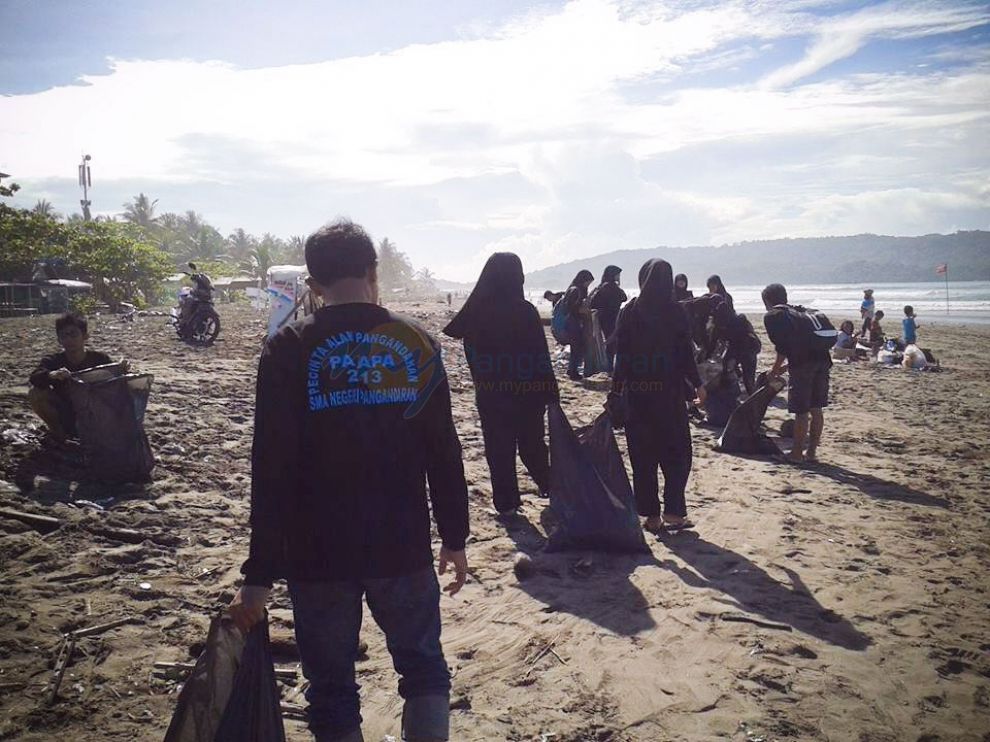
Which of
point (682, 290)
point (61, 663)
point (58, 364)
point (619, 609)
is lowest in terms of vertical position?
point (619, 609)

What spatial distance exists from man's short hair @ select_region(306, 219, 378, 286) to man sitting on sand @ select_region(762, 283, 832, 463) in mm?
5087

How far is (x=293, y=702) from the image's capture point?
2859 millimetres

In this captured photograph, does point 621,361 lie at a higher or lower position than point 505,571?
higher

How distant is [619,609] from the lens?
3686 millimetres

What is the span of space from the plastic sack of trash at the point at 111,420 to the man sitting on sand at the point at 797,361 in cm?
554

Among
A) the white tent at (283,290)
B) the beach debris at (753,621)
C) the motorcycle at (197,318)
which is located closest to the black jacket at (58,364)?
the beach debris at (753,621)

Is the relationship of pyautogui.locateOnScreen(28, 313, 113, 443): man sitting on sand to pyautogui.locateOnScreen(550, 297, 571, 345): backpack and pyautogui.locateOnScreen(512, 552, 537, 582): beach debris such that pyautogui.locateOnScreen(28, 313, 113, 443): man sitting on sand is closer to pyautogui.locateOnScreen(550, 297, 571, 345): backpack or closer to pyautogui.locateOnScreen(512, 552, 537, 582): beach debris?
pyautogui.locateOnScreen(512, 552, 537, 582): beach debris

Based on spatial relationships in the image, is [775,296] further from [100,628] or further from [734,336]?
[100,628]

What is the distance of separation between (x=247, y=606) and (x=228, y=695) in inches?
12.4

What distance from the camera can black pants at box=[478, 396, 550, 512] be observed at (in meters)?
4.94

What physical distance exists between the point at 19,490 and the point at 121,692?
9.04ft

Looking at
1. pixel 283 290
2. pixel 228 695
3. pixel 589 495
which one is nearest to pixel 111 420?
pixel 589 495

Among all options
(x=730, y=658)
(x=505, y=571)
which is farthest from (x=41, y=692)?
(x=730, y=658)

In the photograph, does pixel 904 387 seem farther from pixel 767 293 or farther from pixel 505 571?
pixel 505 571
